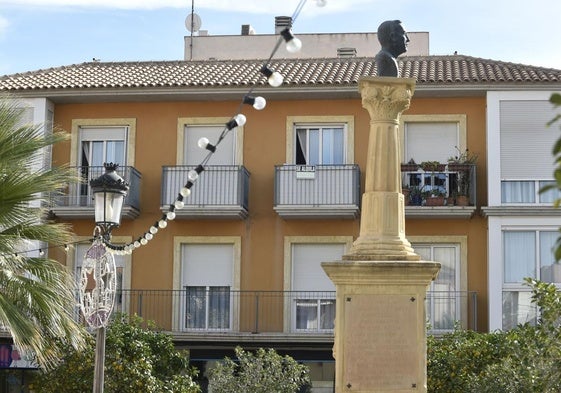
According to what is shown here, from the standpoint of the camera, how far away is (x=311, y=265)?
89.4 feet

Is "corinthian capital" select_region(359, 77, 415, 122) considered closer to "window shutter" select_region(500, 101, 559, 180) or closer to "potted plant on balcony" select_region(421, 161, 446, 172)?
"potted plant on balcony" select_region(421, 161, 446, 172)

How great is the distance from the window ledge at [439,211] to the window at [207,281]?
3.81m

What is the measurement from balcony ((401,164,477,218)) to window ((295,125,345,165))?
1.67 meters

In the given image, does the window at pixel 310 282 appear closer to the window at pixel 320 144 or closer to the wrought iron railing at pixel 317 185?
the wrought iron railing at pixel 317 185

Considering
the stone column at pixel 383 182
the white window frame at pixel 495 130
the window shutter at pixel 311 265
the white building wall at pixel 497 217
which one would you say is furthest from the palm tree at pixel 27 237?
the white window frame at pixel 495 130

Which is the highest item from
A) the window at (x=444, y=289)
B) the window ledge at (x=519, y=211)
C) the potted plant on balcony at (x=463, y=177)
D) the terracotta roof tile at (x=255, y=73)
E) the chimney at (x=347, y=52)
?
the chimney at (x=347, y=52)

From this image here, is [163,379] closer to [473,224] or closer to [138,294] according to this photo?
[138,294]

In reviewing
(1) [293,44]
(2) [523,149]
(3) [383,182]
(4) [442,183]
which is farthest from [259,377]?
(1) [293,44]

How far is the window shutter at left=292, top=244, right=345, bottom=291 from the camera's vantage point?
27203 millimetres

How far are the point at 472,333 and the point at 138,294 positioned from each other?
7.78 meters

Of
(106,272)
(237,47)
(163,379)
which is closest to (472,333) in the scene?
(163,379)

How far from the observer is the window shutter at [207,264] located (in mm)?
27391

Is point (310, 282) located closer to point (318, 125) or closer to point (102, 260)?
point (318, 125)

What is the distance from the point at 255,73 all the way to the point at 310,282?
192 inches
